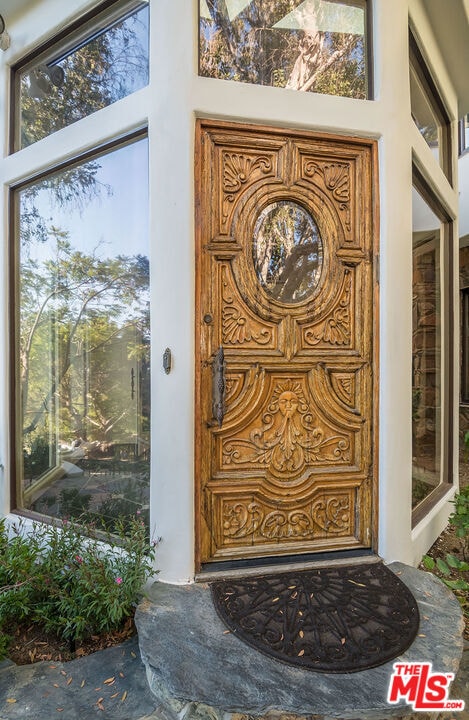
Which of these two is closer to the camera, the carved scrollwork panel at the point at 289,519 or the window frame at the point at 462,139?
the carved scrollwork panel at the point at 289,519

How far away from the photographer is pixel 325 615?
5.52ft

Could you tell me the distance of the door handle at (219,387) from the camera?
2.01 meters

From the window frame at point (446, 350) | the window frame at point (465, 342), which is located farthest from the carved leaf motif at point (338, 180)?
the window frame at point (465, 342)

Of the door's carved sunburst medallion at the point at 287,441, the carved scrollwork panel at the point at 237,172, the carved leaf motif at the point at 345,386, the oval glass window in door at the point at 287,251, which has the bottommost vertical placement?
the door's carved sunburst medallion at the point at 287,441

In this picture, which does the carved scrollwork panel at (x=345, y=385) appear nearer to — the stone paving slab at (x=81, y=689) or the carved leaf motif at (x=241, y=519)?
the carved leaf motif at (x=241, y=519)

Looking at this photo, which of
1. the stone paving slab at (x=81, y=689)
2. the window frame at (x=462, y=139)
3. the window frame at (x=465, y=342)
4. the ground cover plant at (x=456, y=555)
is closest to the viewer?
the stone paving slab at (x=81, y=689)

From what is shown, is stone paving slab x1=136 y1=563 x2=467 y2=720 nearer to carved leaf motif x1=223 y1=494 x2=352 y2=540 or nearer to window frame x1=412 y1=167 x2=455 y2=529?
carved leaf motif x1=223 y1=494 x2=352 y2=540

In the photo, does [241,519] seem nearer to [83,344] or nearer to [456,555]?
[83,344]

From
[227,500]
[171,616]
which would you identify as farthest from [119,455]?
[171,616]

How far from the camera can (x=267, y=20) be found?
2186 millimetres

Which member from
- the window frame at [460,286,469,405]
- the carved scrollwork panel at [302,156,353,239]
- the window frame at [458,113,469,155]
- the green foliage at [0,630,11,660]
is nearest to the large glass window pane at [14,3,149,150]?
the carved scrollwork panel at [302,156,353,239]

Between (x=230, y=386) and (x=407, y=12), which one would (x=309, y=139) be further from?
(x=230, y=386)

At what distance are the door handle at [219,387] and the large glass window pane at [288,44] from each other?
5.04 ft

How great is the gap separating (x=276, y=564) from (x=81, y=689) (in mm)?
1021
